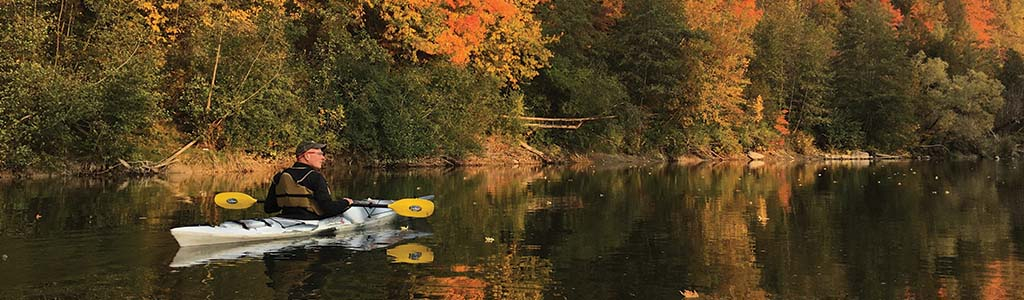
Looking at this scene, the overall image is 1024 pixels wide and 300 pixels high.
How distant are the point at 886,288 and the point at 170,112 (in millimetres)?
27205

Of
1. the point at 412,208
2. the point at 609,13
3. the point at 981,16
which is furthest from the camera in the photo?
the point at 981,16

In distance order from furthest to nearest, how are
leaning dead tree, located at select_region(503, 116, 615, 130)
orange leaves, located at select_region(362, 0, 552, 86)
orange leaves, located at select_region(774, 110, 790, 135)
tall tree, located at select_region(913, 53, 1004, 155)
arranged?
1. tall tree, located at select_region(913, 53, 1004, 155)
2. orange leaves, located at select_region(774, 110, 790, 135)
3. leaning dead tree, located at select_region(503, 116, 615, 130)
4. orange leaves, located at select_region(362, 0, 552, 86)

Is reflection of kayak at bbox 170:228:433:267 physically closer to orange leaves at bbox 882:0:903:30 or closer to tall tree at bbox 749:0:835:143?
tall tree at bbox 749:0:835:143

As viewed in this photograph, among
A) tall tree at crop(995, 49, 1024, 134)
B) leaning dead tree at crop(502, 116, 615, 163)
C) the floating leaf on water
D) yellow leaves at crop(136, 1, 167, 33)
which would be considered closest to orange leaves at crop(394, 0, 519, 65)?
leaning dead tree at crop(502, 116, 615, 163)

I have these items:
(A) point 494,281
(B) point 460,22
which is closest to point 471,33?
(B) point 460,22

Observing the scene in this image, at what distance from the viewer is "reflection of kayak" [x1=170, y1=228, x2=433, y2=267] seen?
40.3 feet

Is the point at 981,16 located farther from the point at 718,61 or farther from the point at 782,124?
the point at 718,61

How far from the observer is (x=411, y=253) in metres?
13.0

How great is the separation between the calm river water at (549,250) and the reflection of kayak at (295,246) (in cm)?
6

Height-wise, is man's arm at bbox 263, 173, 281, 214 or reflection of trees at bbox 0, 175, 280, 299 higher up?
man's arm at bbox 263, 173, 281, 214

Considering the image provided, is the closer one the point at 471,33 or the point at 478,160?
the point at 471,33

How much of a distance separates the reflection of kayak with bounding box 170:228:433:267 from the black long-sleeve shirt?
39 centimetres

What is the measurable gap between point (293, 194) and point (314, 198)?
33 cm

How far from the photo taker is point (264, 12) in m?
34.4
